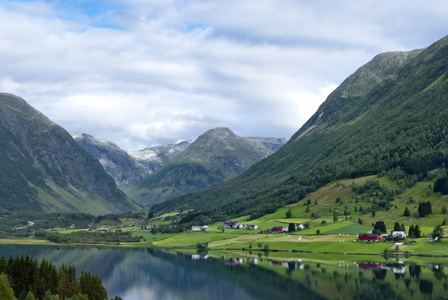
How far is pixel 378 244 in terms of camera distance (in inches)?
6545

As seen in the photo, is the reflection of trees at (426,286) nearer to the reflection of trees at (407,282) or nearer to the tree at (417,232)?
the reflection of trees at (407,282)

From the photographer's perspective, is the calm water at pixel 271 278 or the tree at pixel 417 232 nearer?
the calm water at pixel 271 278

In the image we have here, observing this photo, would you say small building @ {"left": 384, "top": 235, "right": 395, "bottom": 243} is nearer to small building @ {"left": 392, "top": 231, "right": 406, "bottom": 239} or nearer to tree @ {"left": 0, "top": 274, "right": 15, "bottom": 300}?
small building @ {"left": 392, "top": 231, "right": 406, "bottom": 239}

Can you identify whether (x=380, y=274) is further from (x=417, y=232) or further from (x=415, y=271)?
(x=417, y=232)

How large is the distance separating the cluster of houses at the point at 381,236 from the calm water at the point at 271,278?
59.3 feet

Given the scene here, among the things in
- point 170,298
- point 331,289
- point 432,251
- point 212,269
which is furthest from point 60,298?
point 432,251

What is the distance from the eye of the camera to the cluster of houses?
16875 centimetres

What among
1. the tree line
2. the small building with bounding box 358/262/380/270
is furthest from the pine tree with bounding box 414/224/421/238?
the tree line

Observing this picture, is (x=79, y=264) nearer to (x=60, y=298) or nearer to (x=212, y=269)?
(x=212, y=269)

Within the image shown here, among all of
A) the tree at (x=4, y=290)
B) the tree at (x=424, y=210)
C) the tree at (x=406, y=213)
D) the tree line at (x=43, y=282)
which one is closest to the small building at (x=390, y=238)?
the tree at (x=424, y=210)

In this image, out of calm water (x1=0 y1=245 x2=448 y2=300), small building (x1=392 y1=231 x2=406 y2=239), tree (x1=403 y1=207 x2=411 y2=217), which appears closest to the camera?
calm water (x1=0 y1=245 x2=448 y2=300)

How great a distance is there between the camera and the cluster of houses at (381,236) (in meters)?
169

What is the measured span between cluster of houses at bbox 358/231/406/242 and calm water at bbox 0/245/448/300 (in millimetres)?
18060

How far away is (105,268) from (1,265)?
8109 centimetres
